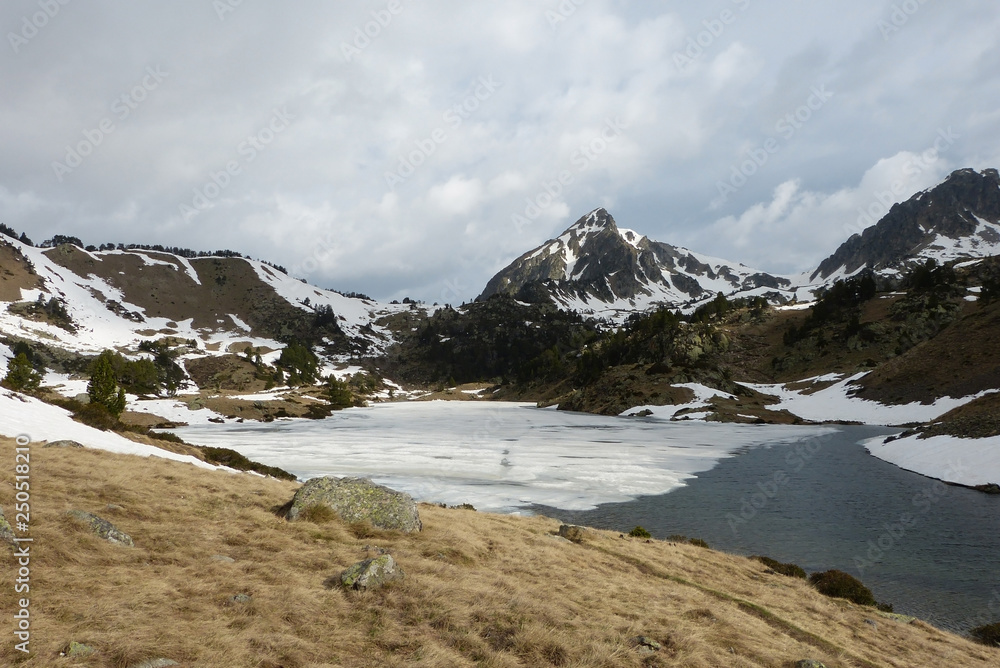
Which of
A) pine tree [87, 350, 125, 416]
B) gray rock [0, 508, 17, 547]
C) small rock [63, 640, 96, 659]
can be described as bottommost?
small rock [63, 640, 96, 659]

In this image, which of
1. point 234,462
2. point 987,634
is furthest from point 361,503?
point 234,462

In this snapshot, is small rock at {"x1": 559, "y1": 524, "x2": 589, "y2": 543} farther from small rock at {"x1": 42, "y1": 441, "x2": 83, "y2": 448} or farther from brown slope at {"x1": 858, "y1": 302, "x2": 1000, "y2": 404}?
brown slope at {"x1": 858, "y1": 302, "x2": 1000, "y2": 404}

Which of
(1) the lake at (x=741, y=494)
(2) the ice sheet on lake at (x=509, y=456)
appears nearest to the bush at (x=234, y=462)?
(2) the ice sheet on lake at (x=509, y=456)

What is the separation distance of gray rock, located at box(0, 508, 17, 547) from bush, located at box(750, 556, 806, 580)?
21.1 meters

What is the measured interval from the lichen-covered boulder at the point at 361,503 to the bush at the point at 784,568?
12689mm

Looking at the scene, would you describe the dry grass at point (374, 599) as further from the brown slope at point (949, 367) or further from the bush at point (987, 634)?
the brown slope at point (949, 367)

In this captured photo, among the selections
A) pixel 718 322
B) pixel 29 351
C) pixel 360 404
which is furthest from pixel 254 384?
pixel 718 322

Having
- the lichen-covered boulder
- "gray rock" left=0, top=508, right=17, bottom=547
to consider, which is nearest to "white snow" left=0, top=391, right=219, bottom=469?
the lichen-covered boulder

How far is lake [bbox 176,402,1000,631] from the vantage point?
18531 millimetres

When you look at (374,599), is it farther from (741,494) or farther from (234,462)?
(741,494)

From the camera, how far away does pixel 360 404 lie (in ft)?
474

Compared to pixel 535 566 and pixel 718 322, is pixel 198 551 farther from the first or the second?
pixel 718 322

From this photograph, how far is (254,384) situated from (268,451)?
396 feet

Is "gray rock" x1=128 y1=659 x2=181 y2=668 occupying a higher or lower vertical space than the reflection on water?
higher
